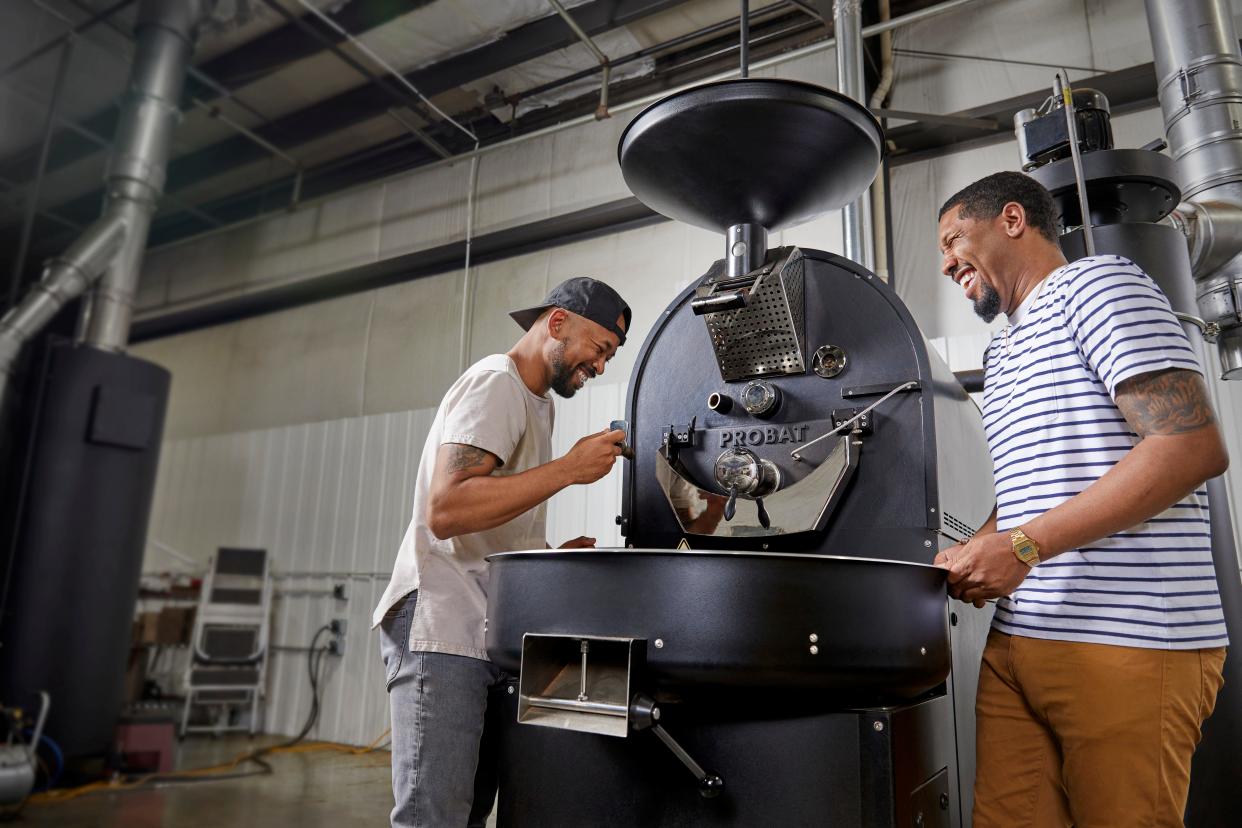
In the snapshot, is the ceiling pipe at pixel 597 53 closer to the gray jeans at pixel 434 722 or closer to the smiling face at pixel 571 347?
the smiling face at pixel 571 347

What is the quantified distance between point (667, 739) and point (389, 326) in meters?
Result: 5.13

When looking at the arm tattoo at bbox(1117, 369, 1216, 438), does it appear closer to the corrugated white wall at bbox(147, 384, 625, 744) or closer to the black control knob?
the black control knob

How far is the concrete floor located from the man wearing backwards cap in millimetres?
2382

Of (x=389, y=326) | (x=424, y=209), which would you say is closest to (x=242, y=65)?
(x=424, y=209)

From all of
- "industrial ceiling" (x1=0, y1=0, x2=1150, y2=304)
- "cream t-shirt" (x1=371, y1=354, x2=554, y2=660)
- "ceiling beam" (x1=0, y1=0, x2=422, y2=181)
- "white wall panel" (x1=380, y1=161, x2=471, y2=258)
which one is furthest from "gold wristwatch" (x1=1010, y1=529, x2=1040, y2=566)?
"white wall panel" (x1=380, y1=161, x2=471, y2=258)

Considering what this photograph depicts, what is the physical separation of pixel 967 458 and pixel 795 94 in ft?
2.56

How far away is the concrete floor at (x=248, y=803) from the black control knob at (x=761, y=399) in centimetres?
278

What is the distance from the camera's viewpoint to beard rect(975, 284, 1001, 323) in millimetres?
1401

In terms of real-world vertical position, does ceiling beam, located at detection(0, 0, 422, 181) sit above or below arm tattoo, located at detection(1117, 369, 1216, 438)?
above

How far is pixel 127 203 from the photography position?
15.3ft

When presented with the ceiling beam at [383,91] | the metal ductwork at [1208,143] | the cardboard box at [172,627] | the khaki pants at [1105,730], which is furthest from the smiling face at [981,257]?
the cardboard box at [172,627]

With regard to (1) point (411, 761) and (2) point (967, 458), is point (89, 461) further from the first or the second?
(2) point (967, 458)

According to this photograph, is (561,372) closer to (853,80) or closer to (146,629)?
(853,80)

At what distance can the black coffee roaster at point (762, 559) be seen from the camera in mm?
1044
